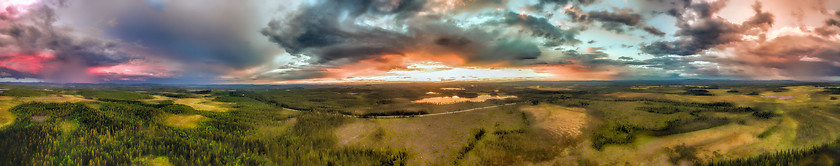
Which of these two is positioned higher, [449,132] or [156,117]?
[156,117]

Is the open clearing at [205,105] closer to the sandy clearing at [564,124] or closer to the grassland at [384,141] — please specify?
the grassland at [384,141]

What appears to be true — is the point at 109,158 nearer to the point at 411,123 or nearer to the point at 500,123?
the point at 411,123

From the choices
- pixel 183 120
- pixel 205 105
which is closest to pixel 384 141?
pixel 183 120

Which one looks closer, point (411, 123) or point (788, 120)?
point (788, 120)

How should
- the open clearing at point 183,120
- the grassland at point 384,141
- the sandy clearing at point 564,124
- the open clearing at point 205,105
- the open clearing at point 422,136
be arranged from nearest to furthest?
the grassland at point 384,141
the open clearing at point 422,136
the open clearing at point 183,120
the sandy clearing at point 564,124
the open clearing at point 205,105

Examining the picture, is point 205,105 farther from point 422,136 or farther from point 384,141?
point 422,136

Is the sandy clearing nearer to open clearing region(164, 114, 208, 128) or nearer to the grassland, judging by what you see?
the grassland

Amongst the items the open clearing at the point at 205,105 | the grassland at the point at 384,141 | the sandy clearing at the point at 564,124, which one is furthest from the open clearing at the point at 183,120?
the sandy clearing at the point at 564,124

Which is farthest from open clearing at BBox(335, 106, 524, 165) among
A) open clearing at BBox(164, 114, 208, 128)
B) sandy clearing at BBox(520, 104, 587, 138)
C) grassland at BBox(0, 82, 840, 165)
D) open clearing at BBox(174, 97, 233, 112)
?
open clearing at BBox(174, 97, 233, 112)

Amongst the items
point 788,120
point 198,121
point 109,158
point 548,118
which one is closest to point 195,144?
point 109,158

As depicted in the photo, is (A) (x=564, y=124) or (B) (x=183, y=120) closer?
(B) (x=183, y=120)

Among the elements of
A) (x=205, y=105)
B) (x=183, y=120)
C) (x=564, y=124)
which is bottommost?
(x=564, y=124)
